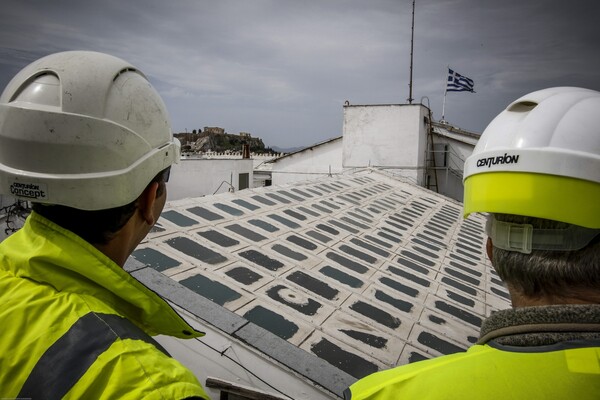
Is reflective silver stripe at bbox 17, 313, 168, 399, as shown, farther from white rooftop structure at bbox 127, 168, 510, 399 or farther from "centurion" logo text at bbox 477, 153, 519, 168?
white rooftop structure at bbox 127, 168, 510, 399

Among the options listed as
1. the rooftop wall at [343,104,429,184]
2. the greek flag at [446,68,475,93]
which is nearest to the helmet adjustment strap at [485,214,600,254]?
the rooftop wall at [343,104,429,184]

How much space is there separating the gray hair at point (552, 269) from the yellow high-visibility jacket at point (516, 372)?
138 millimetres

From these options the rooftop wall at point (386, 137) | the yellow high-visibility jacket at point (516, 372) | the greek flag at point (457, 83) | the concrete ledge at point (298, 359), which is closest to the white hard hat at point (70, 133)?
the yellow high-visibility jacket at point (516, 372)

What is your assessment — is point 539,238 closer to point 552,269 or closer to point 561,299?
point 552,269

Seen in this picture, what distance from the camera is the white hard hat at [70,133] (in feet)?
4.95

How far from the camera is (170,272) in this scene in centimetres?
465

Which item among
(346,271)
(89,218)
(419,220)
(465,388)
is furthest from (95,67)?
(419,220)

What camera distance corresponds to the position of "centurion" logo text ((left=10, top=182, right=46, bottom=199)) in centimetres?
152

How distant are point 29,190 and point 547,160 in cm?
217

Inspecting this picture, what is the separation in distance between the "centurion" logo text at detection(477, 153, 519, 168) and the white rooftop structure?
2.44m

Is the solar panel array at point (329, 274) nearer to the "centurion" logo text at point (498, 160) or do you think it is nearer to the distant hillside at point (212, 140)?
the "centurion" logo text at point (498, 160)

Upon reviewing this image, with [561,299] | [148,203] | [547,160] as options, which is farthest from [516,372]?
[148,203]

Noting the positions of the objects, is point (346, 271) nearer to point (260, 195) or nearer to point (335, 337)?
point (335, 337)

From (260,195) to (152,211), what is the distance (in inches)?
280
